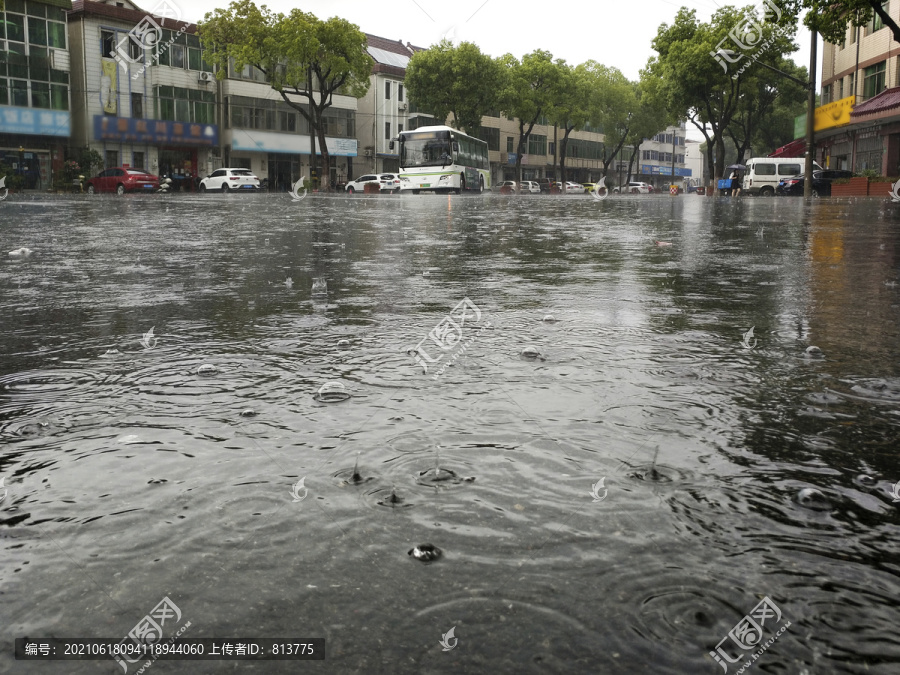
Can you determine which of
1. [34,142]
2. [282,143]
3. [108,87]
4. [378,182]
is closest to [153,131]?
[108,87]

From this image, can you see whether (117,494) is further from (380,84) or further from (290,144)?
(380,84)

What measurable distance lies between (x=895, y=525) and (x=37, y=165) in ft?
160

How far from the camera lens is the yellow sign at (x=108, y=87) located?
46125 mm

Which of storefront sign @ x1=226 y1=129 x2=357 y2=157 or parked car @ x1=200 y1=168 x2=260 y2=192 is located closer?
parked car @ x1=200 y1=168 x2=260 y2=192

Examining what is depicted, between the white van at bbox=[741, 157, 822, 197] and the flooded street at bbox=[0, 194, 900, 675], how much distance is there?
38710 millimetres

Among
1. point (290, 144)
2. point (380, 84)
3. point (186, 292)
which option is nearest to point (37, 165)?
point (290, 144)

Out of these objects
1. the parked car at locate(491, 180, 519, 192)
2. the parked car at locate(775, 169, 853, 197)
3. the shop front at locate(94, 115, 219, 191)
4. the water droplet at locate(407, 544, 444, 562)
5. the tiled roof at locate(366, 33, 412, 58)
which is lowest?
the water droplet at locate(407, 544, 444, 562)

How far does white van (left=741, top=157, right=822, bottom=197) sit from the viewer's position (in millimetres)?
40250

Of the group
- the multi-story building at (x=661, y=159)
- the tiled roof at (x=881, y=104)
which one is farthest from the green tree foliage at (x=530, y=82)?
the multi-story building at (x=661, y=159)

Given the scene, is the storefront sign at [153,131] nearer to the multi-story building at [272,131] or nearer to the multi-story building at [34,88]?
the multi-story building at [272,131]

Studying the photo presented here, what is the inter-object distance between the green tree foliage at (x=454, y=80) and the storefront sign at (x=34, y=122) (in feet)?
73.3

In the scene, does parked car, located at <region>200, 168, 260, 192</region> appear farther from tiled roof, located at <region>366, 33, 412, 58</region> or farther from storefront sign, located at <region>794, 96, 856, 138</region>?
storefront sign, located at <region>794, 96, 856, 138</region>

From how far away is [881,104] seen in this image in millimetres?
35500

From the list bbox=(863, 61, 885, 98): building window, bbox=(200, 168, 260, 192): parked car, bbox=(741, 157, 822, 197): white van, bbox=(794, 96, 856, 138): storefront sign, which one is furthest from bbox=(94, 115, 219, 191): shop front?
bbox=(863, 61, 885, 98): building window
